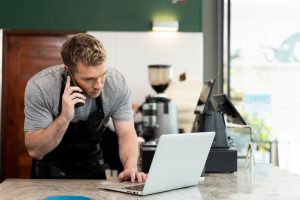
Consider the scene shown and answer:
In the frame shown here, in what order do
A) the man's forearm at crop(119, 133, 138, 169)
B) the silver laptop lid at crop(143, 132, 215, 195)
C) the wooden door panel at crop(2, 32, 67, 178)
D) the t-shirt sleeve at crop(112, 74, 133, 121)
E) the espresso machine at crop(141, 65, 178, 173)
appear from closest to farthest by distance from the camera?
the silver laptop lid at crop(143, 132, 215, 195)
the man's forearm at crop(119, 133, 138, 169)
the t-shirt sleeve at crop(112, 74, 133, 121)
the espresso machine at crop(141, 65, 178, 173)
the wooden door panel at crop(2, 32, 67, 178)

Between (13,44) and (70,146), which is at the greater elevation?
(13,44)

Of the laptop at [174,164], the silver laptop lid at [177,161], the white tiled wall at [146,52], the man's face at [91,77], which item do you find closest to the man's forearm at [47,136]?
the man's face at [91,77]

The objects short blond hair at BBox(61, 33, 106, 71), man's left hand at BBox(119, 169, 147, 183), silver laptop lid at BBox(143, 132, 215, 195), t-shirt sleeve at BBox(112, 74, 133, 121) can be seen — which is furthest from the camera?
t-shirt sleeve at BBox(112, 74, 133, 121)

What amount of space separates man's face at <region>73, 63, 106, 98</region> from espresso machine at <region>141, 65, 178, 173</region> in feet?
4.32

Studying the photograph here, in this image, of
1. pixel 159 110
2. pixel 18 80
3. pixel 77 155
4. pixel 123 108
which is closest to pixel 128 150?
pixel 123 108

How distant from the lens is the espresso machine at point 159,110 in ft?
14.1

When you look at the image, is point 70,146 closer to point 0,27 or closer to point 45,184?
point 45,184

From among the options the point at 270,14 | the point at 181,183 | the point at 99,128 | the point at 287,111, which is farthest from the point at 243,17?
the point at 181,183

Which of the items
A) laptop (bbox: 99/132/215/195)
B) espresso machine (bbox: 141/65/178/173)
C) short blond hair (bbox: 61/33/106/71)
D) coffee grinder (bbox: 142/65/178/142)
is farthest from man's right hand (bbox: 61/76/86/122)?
coffee grinder (bbox: 142/65/178/142)

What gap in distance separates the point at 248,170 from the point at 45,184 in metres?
0.96

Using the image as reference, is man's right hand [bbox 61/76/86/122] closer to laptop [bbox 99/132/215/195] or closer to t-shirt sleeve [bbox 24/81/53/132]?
t-shirt sleeve [bbox 24/81/53/132]

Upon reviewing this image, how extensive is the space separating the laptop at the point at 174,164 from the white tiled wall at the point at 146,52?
382 cm

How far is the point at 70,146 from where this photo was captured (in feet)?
8.87

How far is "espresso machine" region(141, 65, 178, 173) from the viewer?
4.29 meters
